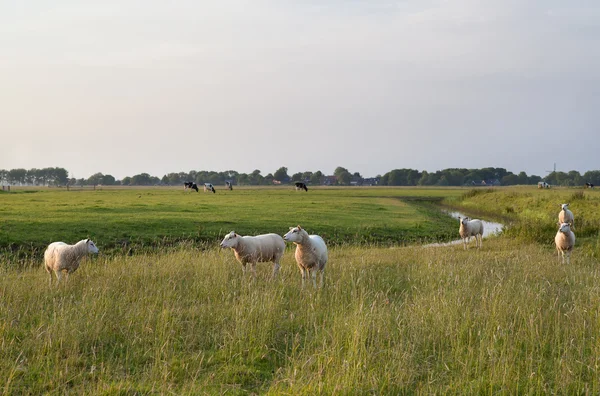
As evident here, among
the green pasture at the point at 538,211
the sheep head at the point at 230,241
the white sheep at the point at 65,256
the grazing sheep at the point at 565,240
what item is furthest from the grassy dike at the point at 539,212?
the white sheep at the point at 65,256

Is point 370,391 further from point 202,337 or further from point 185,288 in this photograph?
point 185,288

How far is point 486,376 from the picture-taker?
6375mm

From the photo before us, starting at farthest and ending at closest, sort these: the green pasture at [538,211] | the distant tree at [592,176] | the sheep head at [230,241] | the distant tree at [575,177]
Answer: the distant tree at [592,176], the distant tree at [575,177], the green pasture at [538,211], the sheep head at [230,241]

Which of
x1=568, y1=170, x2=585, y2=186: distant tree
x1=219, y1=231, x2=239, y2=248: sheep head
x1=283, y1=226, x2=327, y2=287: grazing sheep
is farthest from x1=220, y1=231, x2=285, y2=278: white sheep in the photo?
x1=568, y1=170, x2=585, y2=186: distant tree

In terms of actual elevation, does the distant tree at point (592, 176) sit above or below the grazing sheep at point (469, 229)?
above

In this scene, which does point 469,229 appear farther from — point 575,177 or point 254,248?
point 575,177

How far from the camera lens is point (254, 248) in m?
13.0

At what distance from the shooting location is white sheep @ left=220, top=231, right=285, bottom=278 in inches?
501

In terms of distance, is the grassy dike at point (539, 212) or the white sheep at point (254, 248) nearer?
the white sheep at point (254, 248)

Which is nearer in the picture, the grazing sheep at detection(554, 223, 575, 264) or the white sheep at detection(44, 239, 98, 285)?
the white sheep at detection(44, 239, 98, 285)

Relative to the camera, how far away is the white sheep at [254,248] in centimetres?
1274

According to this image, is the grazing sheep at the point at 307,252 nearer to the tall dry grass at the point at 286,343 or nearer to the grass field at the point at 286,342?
the grass field at the point at 286,342

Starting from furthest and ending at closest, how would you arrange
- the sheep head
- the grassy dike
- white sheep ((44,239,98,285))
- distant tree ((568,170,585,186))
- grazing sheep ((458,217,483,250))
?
1. distant tree ((568,170,585,186))
2. grazing sheep ((458,217,483,250))
3. the grassy dike
4. the sheep head
5. white sheep ((44,239,98,285))

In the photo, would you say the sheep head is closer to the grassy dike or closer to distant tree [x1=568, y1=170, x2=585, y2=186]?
the grassy dike
